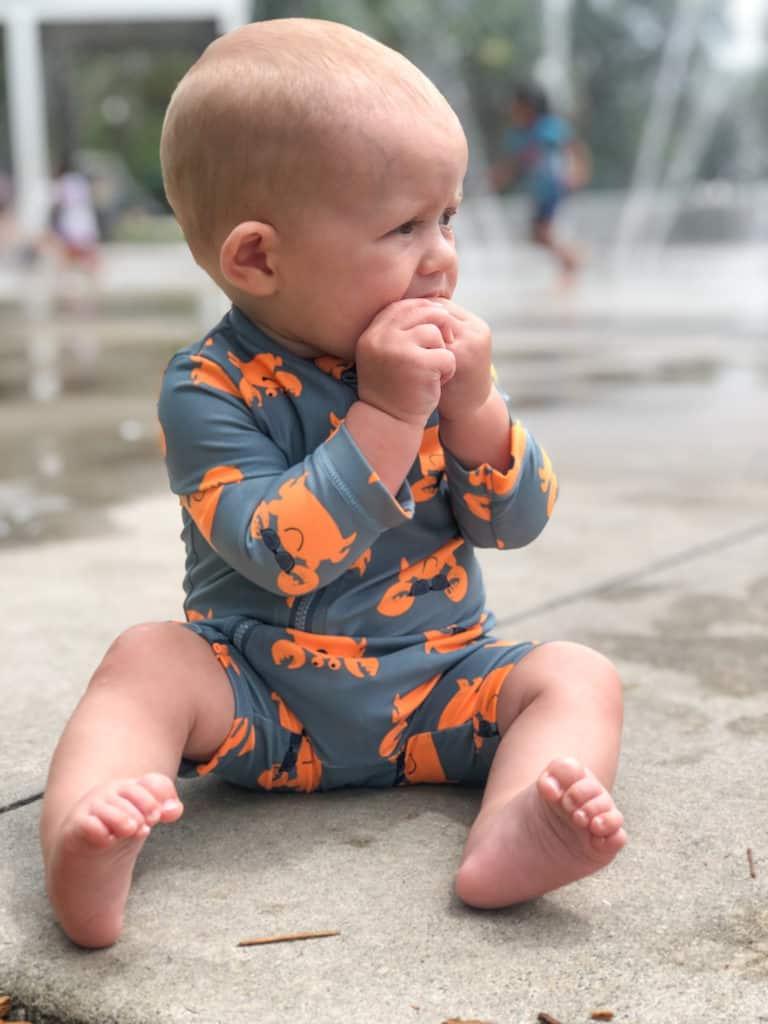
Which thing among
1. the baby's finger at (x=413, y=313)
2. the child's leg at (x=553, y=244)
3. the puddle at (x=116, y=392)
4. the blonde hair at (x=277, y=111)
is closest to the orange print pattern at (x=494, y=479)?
the baby's finger at (x=413, y=313)

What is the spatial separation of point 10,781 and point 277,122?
0.95m

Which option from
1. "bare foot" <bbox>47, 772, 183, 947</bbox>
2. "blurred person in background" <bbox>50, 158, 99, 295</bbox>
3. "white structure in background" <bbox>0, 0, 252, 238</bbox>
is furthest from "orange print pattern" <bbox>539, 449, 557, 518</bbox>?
"white structure in background" <bbox>0, 0, 252, 238</bbox>

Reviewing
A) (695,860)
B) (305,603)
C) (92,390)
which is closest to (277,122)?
(305,603)

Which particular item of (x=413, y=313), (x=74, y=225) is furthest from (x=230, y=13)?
(x=413, y=313)

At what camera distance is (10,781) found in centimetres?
204

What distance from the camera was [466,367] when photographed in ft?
6.12

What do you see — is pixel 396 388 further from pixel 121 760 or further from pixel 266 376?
pixel 121 760

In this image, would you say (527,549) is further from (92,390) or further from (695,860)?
(92,390)

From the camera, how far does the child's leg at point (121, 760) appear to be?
1.53m

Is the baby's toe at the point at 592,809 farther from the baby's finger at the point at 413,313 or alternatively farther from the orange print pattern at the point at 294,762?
the baby's finger at the point at 413,313

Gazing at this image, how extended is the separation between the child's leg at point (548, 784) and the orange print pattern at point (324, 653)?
0.62ft

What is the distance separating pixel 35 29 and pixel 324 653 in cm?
2187

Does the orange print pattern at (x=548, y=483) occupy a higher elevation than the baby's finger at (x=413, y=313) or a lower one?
lower

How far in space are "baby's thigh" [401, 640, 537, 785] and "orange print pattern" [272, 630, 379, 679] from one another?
0.11 m
